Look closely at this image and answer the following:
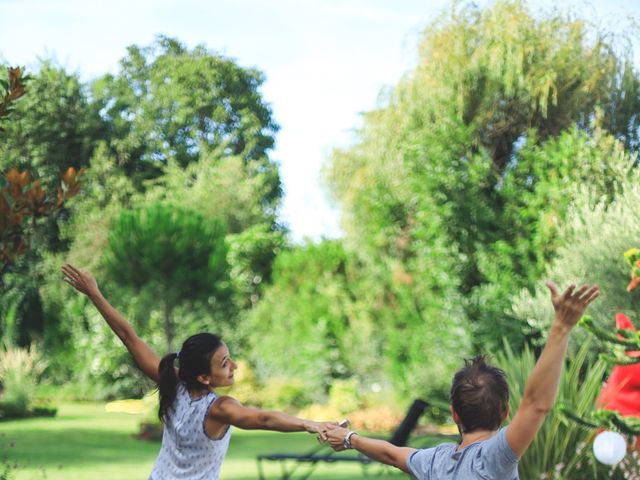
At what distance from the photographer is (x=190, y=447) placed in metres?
3.43

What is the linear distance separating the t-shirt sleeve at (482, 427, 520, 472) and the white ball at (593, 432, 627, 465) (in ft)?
7.93

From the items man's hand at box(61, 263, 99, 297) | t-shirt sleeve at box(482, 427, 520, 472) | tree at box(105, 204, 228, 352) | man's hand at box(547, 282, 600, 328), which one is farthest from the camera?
→ tree at box(105, 204, 228, 352)

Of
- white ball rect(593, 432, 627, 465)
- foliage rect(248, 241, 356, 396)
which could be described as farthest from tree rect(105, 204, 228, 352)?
white ball rect(593, 432, 627, 465)

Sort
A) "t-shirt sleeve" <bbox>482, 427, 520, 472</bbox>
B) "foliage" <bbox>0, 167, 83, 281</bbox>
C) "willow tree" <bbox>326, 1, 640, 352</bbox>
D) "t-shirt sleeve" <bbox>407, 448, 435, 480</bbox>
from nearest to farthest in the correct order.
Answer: "t-shirt sleeve" <bbox>482, 427, 520, 472</bbox> → "t-shirt sleeve" <bbox>407, 448, 435, 480</bbox> → "foliage" <bbox>0, 167, 83, 281</bbox> → "willow tree" <bbox>326, 1, 640, 352</bbox>

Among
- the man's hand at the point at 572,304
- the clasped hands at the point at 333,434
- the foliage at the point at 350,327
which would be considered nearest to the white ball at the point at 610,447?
the clasped hands at the point at 333,434

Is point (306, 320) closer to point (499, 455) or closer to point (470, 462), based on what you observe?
point (470, 462)

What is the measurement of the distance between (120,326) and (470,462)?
182 centimetres

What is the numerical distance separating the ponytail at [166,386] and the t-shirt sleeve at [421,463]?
107 centimetres

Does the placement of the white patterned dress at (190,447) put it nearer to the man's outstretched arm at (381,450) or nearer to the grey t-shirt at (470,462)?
the man's outstretched arm at (381,450)

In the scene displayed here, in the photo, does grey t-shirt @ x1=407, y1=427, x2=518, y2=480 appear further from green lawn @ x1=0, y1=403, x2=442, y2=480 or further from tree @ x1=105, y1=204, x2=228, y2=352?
tree @ x1=105, y1=204, x2=228, y2=352

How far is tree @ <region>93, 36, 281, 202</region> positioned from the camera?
2961 cm

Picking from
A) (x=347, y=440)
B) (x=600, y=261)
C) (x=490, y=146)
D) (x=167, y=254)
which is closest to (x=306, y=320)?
(x=167, y=254)

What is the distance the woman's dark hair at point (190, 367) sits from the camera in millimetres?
3434

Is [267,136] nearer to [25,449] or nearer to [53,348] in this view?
[53,348]
